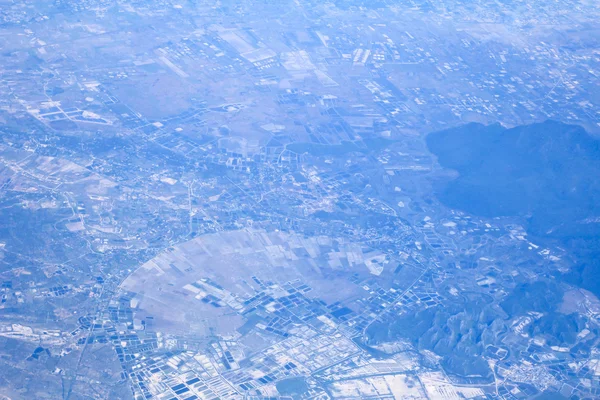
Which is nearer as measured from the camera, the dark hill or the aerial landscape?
the aerial landscape

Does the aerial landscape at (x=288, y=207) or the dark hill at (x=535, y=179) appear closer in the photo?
the aerial landscape at (x=288, y=207)

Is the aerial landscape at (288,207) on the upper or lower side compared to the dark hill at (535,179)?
lower

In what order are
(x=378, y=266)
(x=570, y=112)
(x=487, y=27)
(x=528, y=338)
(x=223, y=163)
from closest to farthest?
(x=528, y=338)
(x=378, y=266)
(x=223, y=163)
(x=570, y=112)
(x=487, y=27)

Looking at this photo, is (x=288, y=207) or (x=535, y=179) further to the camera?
(x=535, y=179)

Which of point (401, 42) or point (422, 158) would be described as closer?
point (422, 158)

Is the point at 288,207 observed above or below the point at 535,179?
below

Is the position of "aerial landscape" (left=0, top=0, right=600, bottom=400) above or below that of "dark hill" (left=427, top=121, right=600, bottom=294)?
below

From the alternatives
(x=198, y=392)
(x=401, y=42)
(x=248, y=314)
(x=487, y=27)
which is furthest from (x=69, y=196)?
(x=487, y=27)

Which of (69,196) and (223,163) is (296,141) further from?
(69,196)
